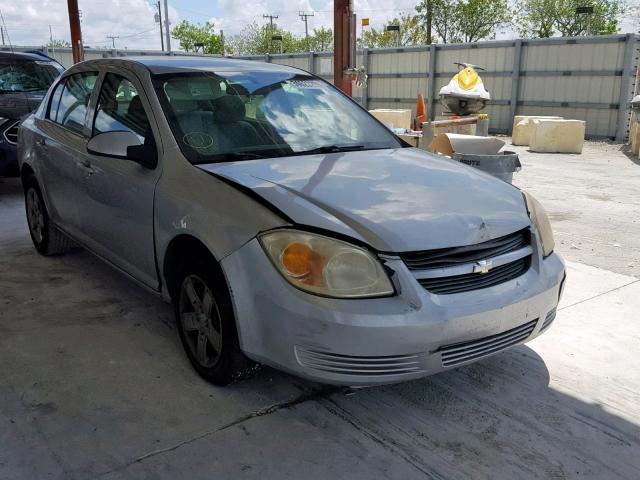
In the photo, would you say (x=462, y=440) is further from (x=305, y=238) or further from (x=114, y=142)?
(x=114, y=142)

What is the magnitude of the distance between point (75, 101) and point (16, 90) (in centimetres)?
468

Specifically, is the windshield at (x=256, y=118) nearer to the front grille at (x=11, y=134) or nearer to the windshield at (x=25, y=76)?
the front grille at (x=11, y=134)

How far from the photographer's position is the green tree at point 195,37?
240 feet

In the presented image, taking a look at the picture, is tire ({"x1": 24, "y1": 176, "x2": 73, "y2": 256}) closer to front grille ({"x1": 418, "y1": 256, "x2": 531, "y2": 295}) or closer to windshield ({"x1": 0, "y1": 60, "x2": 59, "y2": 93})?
front grille ({"x1": 418, "y1": 256, "x2": 531, "y2": 295})

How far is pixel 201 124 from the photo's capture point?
338cm

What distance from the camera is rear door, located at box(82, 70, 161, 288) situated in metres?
3.37

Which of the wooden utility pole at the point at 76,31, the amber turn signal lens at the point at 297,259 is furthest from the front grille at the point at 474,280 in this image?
the wooden utility pole at the point at 76,31

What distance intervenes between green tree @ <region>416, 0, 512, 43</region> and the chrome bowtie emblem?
149 ft

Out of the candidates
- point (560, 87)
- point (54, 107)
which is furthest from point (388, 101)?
point (54, 107)

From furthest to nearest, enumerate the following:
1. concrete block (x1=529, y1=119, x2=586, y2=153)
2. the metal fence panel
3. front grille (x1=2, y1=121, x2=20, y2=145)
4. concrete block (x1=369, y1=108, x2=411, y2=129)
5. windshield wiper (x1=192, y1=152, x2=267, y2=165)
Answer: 1. the metal fence panel
2. concrete block (x1=369, y1=108, x2=411, y2=129)
3. concrete block (x1=529, y1=119, x2=586, y2=153)
4. front grille (x1=2, y1=121, x2=20, y2=145)
5. windshield wiper (x1=192, y1=152, x2=267, y2=165)

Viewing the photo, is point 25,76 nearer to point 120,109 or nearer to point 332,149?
point 120,109

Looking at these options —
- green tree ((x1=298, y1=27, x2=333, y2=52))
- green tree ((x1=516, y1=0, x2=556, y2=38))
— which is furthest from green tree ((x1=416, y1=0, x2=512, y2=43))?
green tree ((x1=298, y1=27, x2=333, y2=52))

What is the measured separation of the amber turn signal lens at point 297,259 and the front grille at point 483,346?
637mm

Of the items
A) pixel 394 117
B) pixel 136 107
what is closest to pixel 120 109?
pixel 136 107
